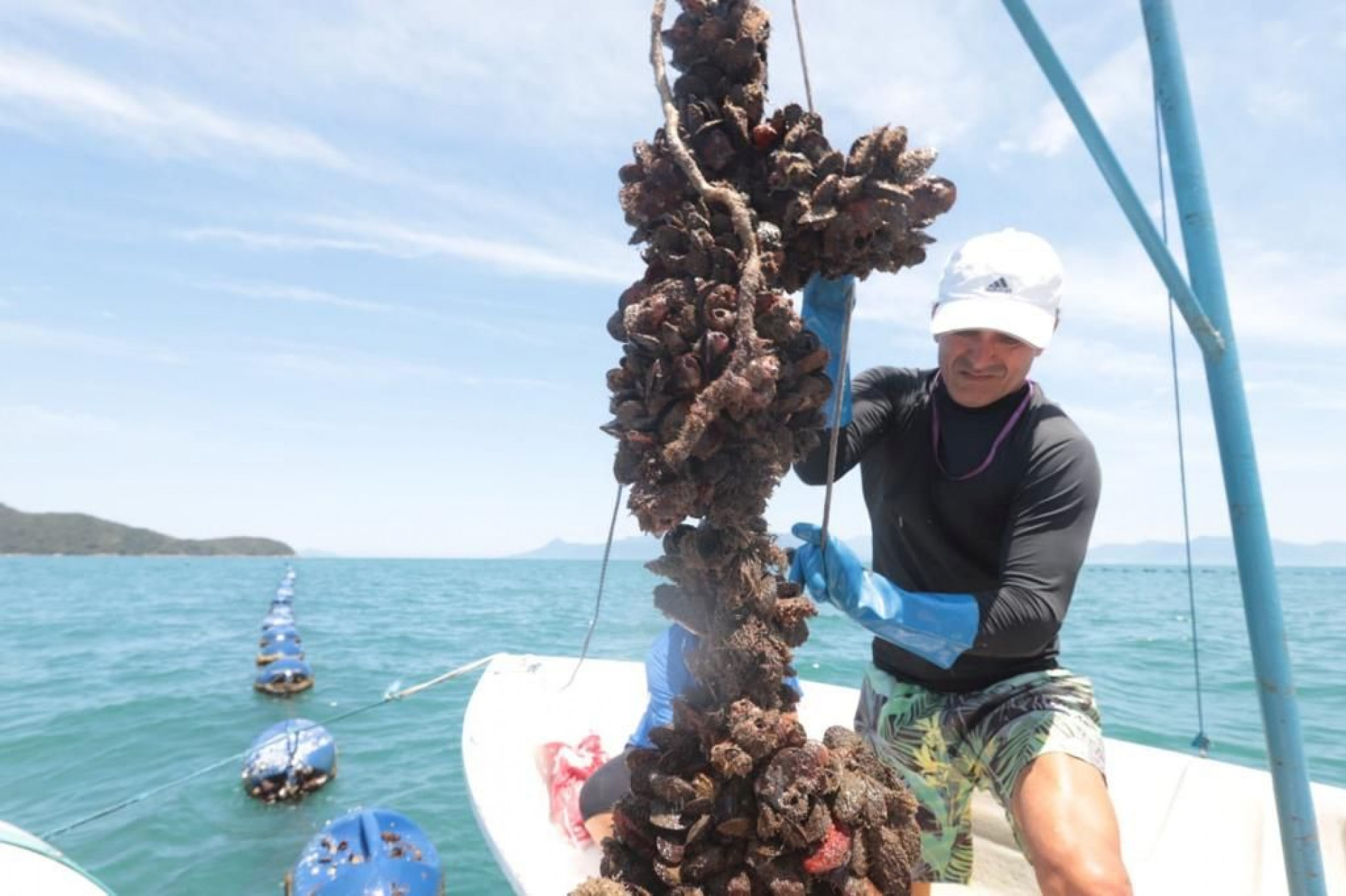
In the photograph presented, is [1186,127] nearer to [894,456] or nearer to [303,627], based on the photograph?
[894,456]

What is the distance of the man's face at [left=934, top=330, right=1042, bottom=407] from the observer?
8.14 ft

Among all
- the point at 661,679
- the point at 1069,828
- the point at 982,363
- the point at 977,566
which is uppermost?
the point at 982,363

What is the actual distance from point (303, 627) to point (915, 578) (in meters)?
26.1

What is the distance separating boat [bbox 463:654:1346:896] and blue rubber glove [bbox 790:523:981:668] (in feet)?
7.20

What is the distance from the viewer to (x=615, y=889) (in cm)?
151

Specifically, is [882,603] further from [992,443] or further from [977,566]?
[992,443]

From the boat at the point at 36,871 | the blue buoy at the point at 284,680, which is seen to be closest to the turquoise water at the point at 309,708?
the blue buoy at the point at 284,680

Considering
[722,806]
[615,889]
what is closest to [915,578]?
[722,806]

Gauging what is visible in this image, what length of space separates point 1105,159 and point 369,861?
17.4 ft

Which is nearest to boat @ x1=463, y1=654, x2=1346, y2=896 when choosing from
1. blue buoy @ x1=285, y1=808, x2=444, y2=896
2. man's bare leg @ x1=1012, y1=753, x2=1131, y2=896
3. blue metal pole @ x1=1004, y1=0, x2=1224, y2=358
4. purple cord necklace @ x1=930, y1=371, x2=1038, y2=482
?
blue buoy @ x1=285, y1=808, x2=444, y2=896

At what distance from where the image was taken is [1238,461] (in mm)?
1985

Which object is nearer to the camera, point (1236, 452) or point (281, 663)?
point (1236, 452)

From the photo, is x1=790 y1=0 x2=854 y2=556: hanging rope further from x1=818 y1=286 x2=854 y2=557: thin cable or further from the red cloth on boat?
the red cloth on boat

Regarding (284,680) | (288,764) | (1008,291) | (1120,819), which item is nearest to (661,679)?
(1008,291)
